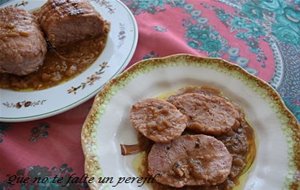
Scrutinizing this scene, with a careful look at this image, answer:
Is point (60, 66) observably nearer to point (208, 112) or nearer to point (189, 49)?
point (189, 49)

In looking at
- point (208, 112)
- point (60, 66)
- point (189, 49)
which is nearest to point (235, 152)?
point (208, 112)

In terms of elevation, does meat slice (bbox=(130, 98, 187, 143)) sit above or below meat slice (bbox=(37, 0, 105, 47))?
below

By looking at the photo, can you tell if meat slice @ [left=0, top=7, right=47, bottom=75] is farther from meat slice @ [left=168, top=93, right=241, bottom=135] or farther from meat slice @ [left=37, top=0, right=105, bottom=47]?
meat slice @ [left=168, top=93, right=241, bottom=135]

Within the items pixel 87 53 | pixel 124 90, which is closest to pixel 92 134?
pixel 124 90

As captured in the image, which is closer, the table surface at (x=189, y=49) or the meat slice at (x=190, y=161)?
the meat slice at (x=190, y=161)

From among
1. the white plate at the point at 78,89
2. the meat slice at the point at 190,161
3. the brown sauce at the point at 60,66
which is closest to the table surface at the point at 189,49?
the white plate at the point at 78,89

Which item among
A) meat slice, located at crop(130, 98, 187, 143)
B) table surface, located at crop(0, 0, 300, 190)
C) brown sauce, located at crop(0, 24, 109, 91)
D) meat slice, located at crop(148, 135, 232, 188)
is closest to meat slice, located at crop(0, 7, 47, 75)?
brown sauce, located at crop(0, 24, 109, 91)

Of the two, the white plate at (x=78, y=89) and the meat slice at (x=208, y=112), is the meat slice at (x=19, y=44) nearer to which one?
the white plate at (x=78, y=89)
